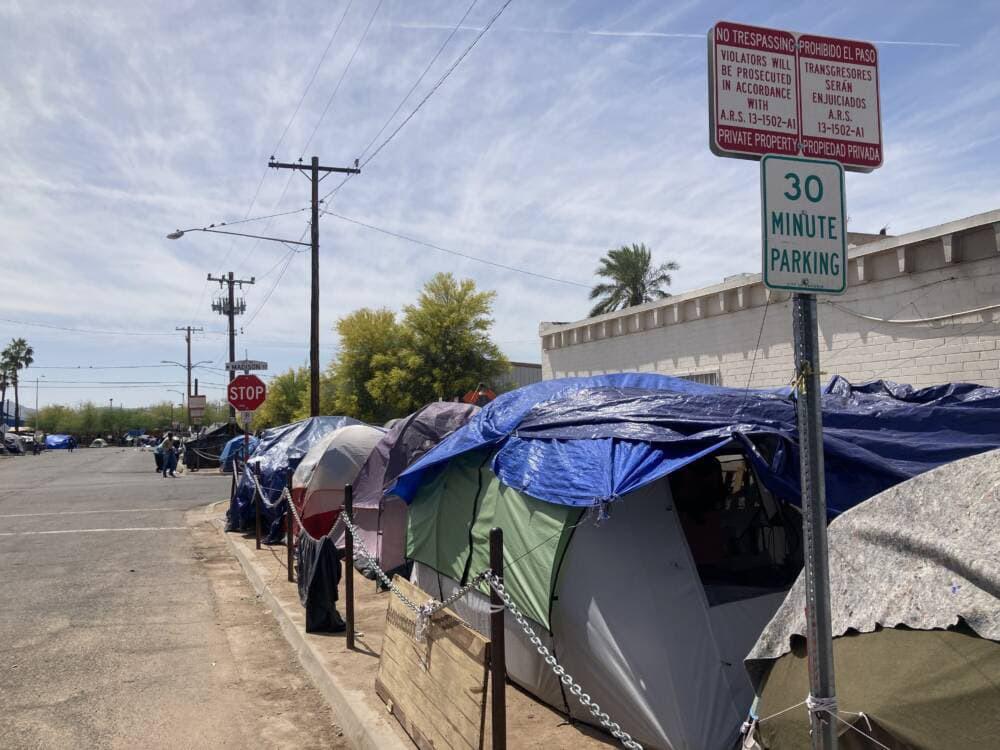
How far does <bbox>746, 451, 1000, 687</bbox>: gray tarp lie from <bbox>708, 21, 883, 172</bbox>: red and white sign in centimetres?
144

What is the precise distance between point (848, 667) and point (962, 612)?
536 millimetres

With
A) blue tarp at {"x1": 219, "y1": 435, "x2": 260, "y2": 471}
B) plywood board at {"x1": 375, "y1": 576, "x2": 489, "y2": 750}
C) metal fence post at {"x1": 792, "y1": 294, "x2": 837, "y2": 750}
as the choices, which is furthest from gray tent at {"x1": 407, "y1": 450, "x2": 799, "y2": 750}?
blue tarp at {"x1": 219, "y1": 435, "x2": 260, "y2": 471}

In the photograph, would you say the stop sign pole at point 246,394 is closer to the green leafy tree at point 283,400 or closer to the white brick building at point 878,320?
A: the white brick building at point 878,320

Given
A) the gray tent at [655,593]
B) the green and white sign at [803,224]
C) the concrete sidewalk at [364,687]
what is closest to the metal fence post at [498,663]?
the concrete sidewalk at [364,687]

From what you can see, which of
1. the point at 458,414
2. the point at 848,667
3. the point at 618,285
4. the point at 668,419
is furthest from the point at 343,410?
the point at 848,667

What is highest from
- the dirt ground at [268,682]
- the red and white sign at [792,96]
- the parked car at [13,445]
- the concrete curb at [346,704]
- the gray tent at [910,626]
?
the red and white sign at [792,96]

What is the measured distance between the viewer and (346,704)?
19.8ft

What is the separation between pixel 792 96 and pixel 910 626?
6.99 feet

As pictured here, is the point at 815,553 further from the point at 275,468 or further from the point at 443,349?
the point at 443,349

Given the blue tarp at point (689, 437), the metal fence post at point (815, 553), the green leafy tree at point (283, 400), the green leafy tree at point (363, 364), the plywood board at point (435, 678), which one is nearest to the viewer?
the metal fence post at point (815, 553)

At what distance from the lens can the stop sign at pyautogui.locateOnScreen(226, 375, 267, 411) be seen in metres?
18.3

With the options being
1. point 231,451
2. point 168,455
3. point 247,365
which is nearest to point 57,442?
point 168,455

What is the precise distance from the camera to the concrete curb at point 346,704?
5.36m

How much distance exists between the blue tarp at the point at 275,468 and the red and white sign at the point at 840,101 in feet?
43.1
